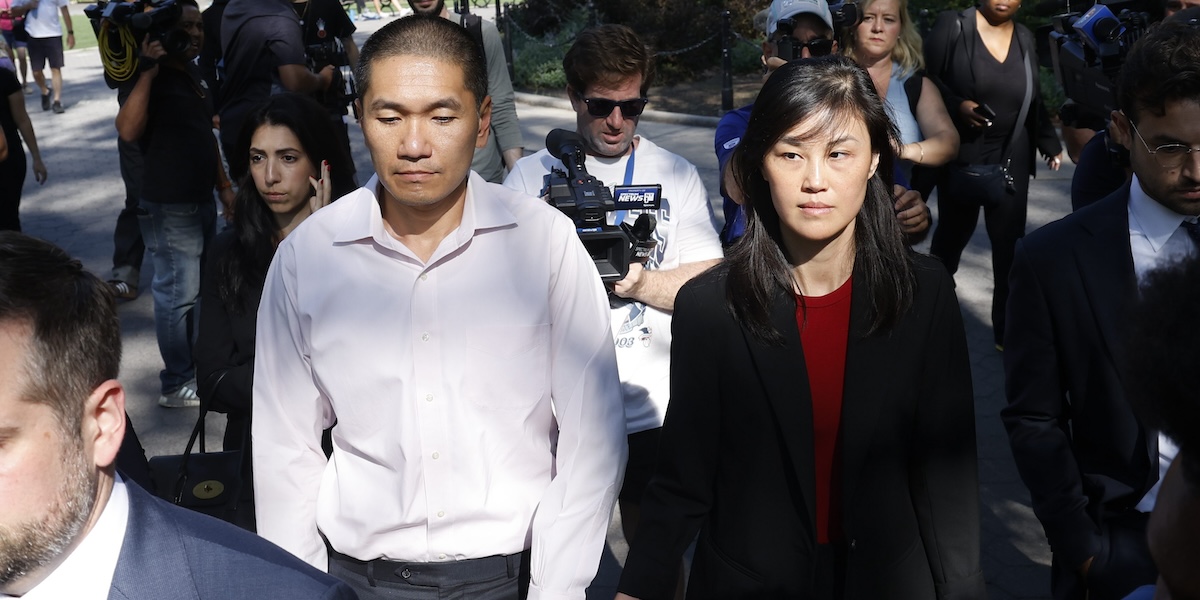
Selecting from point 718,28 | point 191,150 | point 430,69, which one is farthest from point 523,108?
point 430,69

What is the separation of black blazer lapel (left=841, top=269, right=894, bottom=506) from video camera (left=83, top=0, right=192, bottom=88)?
4.61 m

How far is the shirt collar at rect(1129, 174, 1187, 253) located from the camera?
10.0 ft

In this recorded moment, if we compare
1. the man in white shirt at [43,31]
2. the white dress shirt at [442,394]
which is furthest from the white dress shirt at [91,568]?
the man in white shirt at [43,31]

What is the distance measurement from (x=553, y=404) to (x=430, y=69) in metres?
0.85

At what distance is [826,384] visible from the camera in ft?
9.12

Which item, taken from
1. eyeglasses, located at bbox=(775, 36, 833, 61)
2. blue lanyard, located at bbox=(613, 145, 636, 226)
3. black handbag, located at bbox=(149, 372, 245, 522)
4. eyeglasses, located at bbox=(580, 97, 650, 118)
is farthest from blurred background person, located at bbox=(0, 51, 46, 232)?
eyeglasses, located at bbox=(775, 36, 833, 61)

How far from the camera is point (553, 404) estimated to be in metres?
2.93

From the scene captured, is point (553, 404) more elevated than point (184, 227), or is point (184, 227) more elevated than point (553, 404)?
point (553, 404)

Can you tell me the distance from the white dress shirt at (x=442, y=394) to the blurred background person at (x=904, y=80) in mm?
3182

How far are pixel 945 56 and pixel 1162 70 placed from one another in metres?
3.58

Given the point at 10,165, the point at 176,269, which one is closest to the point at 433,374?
the point at 176,269

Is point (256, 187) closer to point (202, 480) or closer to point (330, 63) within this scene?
point (202, 480)

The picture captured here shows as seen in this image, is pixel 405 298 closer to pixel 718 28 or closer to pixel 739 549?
pixel 739 549

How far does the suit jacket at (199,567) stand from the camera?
1.88 meters
